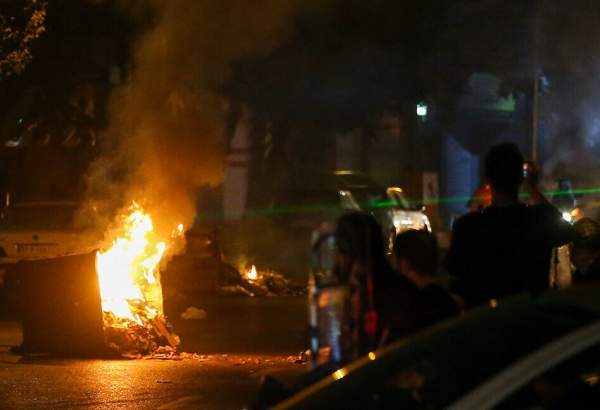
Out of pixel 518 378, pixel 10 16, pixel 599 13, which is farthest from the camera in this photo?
pixel 599 13

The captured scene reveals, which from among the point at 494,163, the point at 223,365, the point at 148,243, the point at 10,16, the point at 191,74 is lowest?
the point at 223,365

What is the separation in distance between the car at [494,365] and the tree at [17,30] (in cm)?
1323

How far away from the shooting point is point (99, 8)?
61.5 feet

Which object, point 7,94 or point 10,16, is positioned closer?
point 10,16

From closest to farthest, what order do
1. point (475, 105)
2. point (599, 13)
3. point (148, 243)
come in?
point (148, 243) → point (599, 13) → point (475, 105)

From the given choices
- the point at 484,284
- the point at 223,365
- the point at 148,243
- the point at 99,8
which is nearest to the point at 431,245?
the point at 484,284

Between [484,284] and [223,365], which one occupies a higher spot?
[484,284]

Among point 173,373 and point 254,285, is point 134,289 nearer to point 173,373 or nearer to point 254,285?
point 173,373

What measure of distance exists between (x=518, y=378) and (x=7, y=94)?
59.5 feet

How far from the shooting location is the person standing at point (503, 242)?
491 centimetres

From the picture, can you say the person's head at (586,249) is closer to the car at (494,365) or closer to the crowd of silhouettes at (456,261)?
the crowd of silhouettes at (456,261)

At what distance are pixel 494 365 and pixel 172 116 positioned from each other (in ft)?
34.9

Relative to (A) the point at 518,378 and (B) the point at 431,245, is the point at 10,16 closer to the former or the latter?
(B) the point at 431,245

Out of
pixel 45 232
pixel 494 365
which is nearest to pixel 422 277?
pixel 494 365
